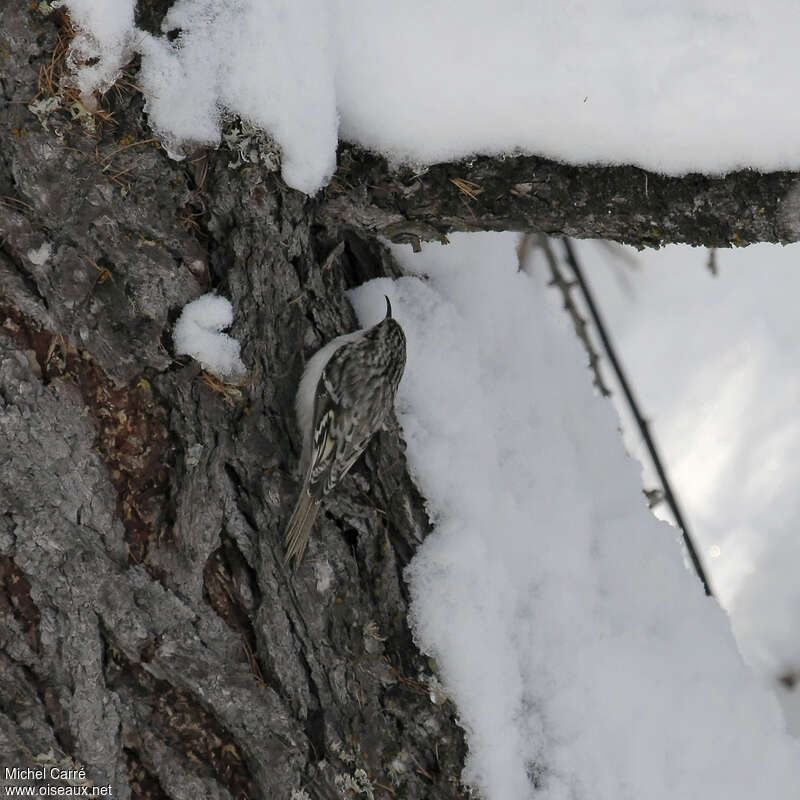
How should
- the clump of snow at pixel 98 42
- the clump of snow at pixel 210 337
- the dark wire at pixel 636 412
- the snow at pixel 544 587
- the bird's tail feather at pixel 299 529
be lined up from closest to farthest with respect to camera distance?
the clump of snow at pixel 98 42 < the clump of snow at pixel 210 337 < the bird's tail feather at pixel 299 529 < the snow at pixel 544 587 < the dark wire at pixel 636 412

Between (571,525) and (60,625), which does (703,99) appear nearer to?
(571,525)

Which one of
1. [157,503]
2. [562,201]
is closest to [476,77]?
[562,201]

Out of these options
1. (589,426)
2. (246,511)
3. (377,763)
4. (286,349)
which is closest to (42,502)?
(246,511)

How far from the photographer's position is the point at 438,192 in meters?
1.78

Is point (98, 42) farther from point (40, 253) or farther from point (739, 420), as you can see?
point (739, 420)

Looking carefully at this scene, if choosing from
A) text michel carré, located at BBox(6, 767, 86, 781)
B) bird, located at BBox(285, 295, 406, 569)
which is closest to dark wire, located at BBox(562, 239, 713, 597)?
bird, located at BBox(285, 295, 406, 569)

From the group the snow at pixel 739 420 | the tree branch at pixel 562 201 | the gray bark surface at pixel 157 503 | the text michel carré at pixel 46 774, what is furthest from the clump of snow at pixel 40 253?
the snow at pixel 739 420

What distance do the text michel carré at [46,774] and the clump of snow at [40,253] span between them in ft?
2.83

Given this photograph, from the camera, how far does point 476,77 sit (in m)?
1.71

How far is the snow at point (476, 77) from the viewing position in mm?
1606

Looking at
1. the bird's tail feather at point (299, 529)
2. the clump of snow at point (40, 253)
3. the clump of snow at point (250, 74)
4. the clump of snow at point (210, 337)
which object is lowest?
the bird's tail feather at point (299, 529)

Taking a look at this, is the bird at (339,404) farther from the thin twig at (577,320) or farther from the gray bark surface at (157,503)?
the thin twig at (577,320)

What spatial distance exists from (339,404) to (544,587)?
58 cm

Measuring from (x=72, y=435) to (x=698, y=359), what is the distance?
249cm
